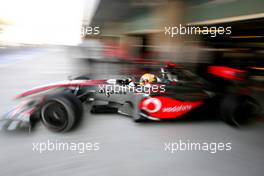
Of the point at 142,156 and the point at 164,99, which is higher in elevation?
the point at 164,99

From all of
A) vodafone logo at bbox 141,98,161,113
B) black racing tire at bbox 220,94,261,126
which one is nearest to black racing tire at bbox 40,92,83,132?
vodafone logo at bbox 141,98,161,113

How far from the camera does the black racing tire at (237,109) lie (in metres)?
1.56

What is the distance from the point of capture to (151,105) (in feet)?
5.17

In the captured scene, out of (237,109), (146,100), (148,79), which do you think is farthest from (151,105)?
(237,109)

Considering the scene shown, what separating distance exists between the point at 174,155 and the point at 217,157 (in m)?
0.19

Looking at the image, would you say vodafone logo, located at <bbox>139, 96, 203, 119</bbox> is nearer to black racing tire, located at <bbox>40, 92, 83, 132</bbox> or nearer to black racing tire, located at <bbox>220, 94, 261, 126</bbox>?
black racing tire, located at <bbox>220, 94, 261, 126</bbox>

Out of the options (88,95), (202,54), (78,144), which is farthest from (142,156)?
(202,54)

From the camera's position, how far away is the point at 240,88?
1.65m

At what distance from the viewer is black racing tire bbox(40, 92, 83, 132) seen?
1436mm

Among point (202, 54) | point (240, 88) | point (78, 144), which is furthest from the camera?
point (202, 54)

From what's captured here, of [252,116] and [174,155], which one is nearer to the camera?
[174,155]

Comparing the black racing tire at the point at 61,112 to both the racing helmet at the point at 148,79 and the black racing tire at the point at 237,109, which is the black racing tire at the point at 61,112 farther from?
the black racing tire at the point at 237,109

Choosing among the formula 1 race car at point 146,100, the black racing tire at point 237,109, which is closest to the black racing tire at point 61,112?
the formula 1 race car at point 146,100

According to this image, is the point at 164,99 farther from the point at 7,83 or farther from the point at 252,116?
the point at 7,83
